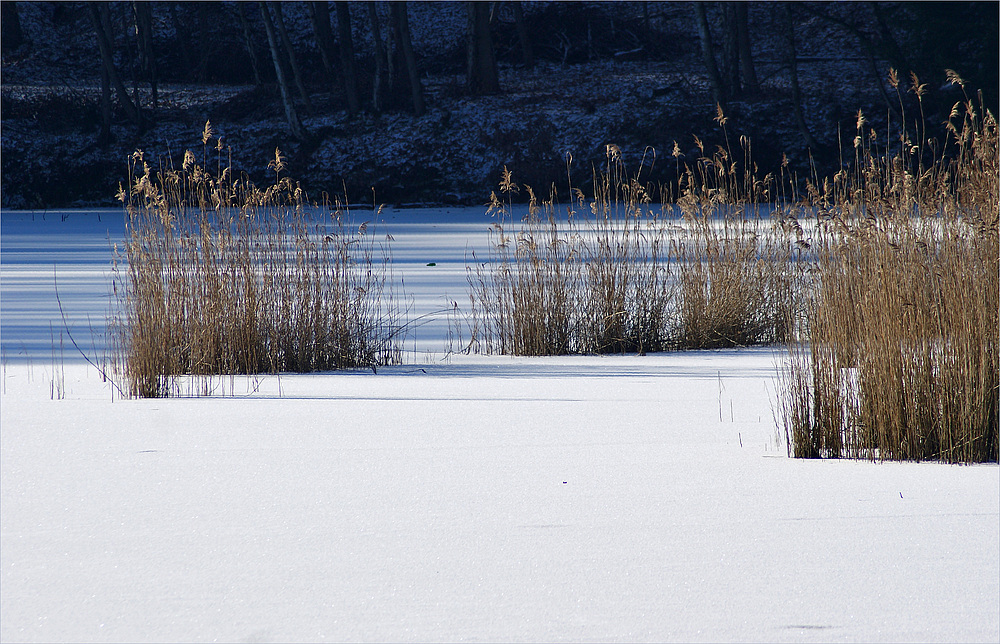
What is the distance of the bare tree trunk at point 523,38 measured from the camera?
85.7 ft

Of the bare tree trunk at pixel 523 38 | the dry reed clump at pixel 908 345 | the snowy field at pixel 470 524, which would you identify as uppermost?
the bare tree trunk at pixel 523 38

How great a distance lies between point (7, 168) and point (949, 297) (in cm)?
2207

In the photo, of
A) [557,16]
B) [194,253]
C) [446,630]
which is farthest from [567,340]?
[557,16]

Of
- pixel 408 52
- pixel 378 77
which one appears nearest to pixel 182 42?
pixel 378 77

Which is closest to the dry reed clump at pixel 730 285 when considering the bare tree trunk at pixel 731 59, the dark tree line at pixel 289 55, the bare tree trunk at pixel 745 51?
the dark tree line at pixel 289 55

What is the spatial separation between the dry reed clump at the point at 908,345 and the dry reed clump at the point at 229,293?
275cm

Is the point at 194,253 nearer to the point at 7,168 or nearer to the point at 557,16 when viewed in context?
the point at 7,168

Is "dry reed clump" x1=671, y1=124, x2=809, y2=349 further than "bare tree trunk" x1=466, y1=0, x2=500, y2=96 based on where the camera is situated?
No

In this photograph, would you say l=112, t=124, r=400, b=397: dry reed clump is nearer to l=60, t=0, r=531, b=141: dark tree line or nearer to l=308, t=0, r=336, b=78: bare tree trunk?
l=60, t=0, r=531, b=141: dark tree line

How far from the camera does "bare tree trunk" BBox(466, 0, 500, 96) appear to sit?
74.8ft

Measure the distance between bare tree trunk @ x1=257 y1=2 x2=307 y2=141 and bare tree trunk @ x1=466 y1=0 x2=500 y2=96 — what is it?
393 centimetres

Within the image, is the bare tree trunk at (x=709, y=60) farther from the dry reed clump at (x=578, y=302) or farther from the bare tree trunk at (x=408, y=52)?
the dry reed clump at (x=578, y=302)

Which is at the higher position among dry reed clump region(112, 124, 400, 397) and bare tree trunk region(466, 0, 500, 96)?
bare tree trunk region(466, 0, 500, 96)

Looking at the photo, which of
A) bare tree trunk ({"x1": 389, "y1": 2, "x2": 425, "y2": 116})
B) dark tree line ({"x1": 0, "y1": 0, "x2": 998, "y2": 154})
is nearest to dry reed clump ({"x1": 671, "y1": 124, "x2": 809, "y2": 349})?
dark tree line ({"x1": 0, "y1": 0, "x2": 998, "y2": 154})
